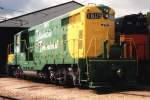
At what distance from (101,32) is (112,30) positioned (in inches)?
23.0

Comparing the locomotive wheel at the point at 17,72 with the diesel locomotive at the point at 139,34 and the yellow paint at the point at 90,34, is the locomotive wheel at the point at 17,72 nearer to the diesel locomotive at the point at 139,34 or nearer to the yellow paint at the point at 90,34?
the diesel locomotive at the point at 139,34

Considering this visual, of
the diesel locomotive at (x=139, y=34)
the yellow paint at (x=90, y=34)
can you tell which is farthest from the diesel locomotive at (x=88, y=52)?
the diesel locomotive at (x=139, y=34)

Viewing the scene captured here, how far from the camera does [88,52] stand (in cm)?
1730

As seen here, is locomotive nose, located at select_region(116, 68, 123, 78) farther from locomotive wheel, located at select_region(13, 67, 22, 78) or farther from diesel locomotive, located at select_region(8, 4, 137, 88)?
locomotive wheel, located at select_region(13, 67, 22, 78)

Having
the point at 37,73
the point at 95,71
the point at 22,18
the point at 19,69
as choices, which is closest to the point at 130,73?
the point at 95,71

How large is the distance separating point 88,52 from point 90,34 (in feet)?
2.63

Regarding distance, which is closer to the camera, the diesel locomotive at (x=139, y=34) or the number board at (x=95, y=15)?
the number board at (x=95, y=15)

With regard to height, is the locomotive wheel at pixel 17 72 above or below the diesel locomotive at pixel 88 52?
below

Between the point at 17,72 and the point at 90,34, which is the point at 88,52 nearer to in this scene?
the point at 90,34

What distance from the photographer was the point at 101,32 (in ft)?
57.7

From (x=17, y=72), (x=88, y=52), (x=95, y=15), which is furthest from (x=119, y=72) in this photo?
(x=17, y=72)

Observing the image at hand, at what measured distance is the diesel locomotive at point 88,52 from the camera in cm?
1655

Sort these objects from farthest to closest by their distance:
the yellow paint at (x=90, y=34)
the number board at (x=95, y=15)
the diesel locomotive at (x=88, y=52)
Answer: the number board at (x=95, y=15) → the yellow paint at (x=90, y=34) → the diesel locomotive at (x=88, y=52)

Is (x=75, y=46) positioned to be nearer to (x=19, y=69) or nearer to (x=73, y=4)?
(x=19, y=69)
